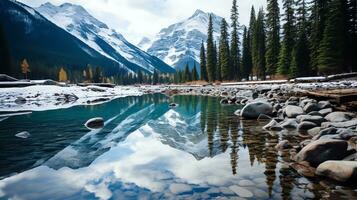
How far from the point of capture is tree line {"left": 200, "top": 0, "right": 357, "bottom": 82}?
33.0m

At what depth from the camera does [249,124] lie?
12758 mm

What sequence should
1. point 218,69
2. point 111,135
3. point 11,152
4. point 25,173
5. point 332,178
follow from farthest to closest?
1. point 218,69
2. point 111,135
3. point 11,152
4. point 25,173
5. point 332,178

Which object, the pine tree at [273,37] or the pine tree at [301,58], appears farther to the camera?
the pine tree at [273,37]

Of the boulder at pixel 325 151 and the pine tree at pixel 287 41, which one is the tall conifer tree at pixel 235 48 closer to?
the pine tree at pixel 287 41

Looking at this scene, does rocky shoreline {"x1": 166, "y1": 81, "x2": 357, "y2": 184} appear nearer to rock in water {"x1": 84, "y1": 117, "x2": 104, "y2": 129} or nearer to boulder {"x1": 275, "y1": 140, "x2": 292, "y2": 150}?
boulder {"x1": 275, "y1": 140, "x2": 292, "y2": 150}

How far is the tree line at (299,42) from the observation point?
33.0 m

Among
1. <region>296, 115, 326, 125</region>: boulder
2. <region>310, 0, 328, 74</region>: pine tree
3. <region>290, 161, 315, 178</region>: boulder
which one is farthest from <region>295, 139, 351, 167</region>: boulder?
<region>310, 0, 328, 74</region>: pine tree

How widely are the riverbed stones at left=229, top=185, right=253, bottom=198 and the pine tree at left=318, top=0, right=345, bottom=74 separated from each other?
32572 millimetres

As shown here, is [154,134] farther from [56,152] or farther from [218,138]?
[56,152]

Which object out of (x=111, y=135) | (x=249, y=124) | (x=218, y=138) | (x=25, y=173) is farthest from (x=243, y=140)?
(x=25, y=173)

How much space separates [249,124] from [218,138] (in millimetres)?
2942

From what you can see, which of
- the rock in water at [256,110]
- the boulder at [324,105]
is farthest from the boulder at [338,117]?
the rock in water at [256,110]

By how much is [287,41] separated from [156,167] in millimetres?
42188

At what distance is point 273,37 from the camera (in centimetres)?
4978
